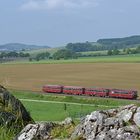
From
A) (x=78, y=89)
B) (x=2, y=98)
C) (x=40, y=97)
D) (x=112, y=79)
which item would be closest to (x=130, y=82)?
(x=112, y=79)

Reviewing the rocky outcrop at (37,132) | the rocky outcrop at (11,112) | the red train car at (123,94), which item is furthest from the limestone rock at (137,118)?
the red train car at (123,94)

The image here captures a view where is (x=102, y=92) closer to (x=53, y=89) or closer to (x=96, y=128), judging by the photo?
(x=53, y=89)

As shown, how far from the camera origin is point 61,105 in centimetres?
6278

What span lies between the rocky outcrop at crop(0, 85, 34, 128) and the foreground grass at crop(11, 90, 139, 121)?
39.2 m

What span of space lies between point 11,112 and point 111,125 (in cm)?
289

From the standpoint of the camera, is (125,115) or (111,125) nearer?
(111,125)

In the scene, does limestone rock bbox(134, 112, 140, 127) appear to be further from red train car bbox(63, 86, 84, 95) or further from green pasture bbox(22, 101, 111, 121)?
red train car bbox(63, 86, 84, 95)

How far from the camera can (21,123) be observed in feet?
26.3

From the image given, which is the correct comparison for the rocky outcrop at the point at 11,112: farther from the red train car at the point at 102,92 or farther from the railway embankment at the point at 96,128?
the red train car at the point at 102,92

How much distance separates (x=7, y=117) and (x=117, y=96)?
6779 cm

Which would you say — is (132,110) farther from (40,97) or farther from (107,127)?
(40,97)

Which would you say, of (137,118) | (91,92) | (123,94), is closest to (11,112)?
(137,118)

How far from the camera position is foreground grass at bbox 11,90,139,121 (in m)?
51.4

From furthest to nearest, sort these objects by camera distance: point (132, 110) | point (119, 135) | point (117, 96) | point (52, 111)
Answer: point (117, 96) < point (52, 111) < point (132, 110) < point (119, 135)
